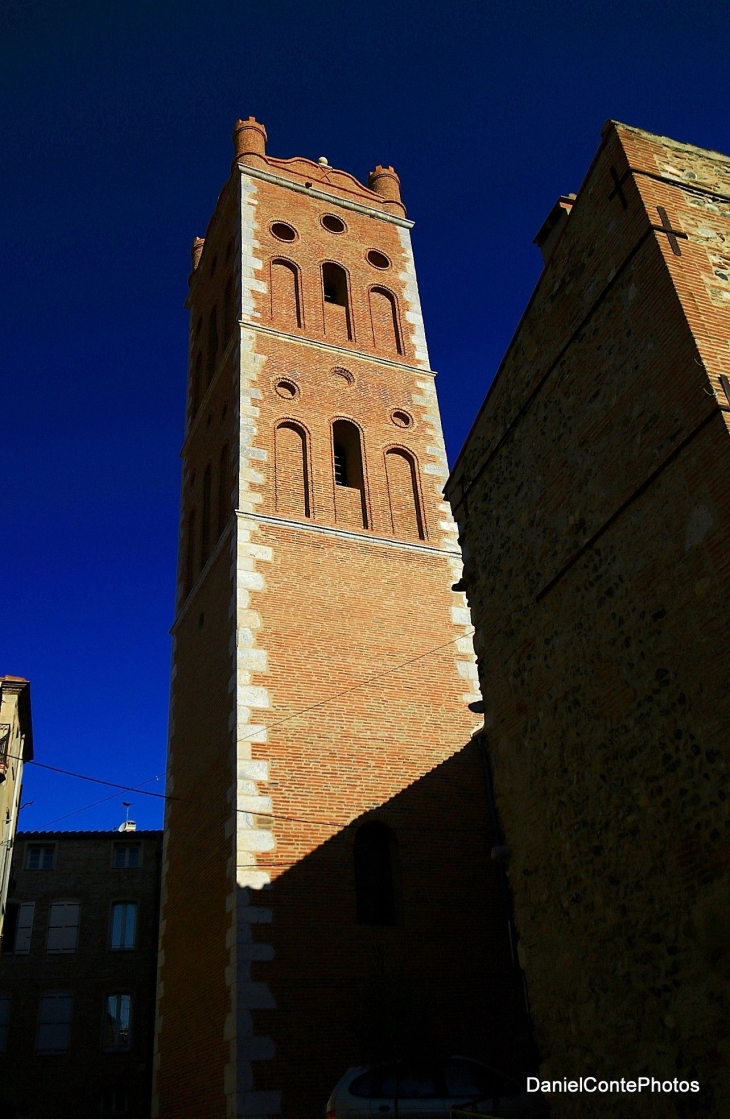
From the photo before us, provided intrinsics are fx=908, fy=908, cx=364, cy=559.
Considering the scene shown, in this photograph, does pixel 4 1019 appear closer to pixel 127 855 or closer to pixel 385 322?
pixel 127 855

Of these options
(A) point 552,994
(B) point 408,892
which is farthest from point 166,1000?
(A) point 552,994

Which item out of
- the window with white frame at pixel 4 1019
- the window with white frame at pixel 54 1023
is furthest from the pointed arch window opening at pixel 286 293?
the window with white frame at pixel 4 1019

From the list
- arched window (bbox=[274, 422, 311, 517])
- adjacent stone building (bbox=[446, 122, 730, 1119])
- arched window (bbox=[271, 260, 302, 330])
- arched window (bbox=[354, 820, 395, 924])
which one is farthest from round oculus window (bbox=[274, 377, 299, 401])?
adjacent stone building (bbox=[446, 122, 730, 1119])

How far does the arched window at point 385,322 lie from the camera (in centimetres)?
1962

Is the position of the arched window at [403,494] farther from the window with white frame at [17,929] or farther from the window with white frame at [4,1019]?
the window with white frame at [4,1019]

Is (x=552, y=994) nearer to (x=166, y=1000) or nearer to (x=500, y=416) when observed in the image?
(x=500, y=416)

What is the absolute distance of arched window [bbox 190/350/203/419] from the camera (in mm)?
21156

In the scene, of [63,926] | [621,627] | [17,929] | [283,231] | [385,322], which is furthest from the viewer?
[63,926]

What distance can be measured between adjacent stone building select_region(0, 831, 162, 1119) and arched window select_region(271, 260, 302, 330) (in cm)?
1651

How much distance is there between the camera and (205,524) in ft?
58.8

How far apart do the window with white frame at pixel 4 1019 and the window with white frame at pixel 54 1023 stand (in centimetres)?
81

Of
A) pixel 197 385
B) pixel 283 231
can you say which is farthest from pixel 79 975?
pixel 283 231

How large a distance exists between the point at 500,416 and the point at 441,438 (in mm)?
9283

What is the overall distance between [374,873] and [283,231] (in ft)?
48.8
